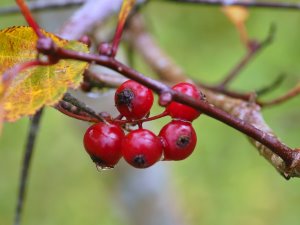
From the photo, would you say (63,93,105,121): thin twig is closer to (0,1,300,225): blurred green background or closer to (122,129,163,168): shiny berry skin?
(122,129,163,168): shiny berry skin

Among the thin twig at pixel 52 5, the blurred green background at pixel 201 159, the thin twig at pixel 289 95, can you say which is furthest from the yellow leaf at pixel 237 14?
the blurred green background at pixel 201 159

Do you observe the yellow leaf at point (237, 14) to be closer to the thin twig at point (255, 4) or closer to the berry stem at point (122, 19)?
the thin twig at point (255, 4)

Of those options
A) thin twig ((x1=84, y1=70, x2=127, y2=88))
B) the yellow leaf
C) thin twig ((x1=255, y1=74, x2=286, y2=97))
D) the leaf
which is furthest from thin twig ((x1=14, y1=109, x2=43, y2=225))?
the yellow leaf

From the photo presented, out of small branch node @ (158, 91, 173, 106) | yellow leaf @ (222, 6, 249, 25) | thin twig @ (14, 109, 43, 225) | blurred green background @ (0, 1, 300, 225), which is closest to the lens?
small branch node @ (158, 91, 173, 106)

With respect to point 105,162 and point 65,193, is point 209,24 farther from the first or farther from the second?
point 105,162

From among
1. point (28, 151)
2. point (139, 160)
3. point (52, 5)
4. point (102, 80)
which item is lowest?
point (139, 160)

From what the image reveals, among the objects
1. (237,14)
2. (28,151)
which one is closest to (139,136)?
(28,151)

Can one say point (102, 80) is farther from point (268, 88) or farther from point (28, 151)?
point (268, 88)
